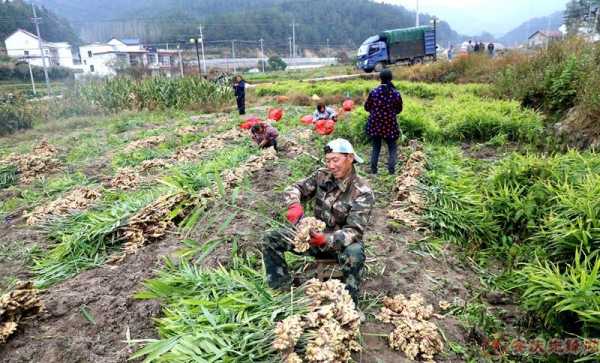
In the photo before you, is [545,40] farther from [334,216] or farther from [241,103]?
[334,216]

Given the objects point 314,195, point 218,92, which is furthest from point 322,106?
point 218,92

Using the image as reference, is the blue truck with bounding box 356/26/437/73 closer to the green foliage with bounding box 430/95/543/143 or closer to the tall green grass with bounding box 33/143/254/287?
the green foliage with bounding box 430/95/543/143

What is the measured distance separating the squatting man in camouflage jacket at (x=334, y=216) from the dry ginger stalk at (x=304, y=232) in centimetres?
6

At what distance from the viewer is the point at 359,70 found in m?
30.6

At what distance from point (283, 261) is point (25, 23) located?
50721 millimetres

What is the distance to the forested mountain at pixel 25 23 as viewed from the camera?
126 feet

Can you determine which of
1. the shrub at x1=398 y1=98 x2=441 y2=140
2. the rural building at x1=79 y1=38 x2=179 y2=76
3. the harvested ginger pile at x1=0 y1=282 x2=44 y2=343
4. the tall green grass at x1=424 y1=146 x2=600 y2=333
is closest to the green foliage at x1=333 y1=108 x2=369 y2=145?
the shrub at x1=398 y1=98 x2=441 y2=140

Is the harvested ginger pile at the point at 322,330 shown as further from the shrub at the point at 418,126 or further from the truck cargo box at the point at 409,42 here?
the truck cargo box at the point at 409,42

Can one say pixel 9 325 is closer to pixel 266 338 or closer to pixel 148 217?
pixel 148 217

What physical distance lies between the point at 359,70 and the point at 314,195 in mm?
29181

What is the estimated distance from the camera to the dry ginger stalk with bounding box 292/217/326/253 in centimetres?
249

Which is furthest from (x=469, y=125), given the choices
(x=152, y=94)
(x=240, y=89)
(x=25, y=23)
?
(x=25, y=23)

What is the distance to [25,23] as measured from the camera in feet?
136

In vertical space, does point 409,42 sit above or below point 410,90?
above
